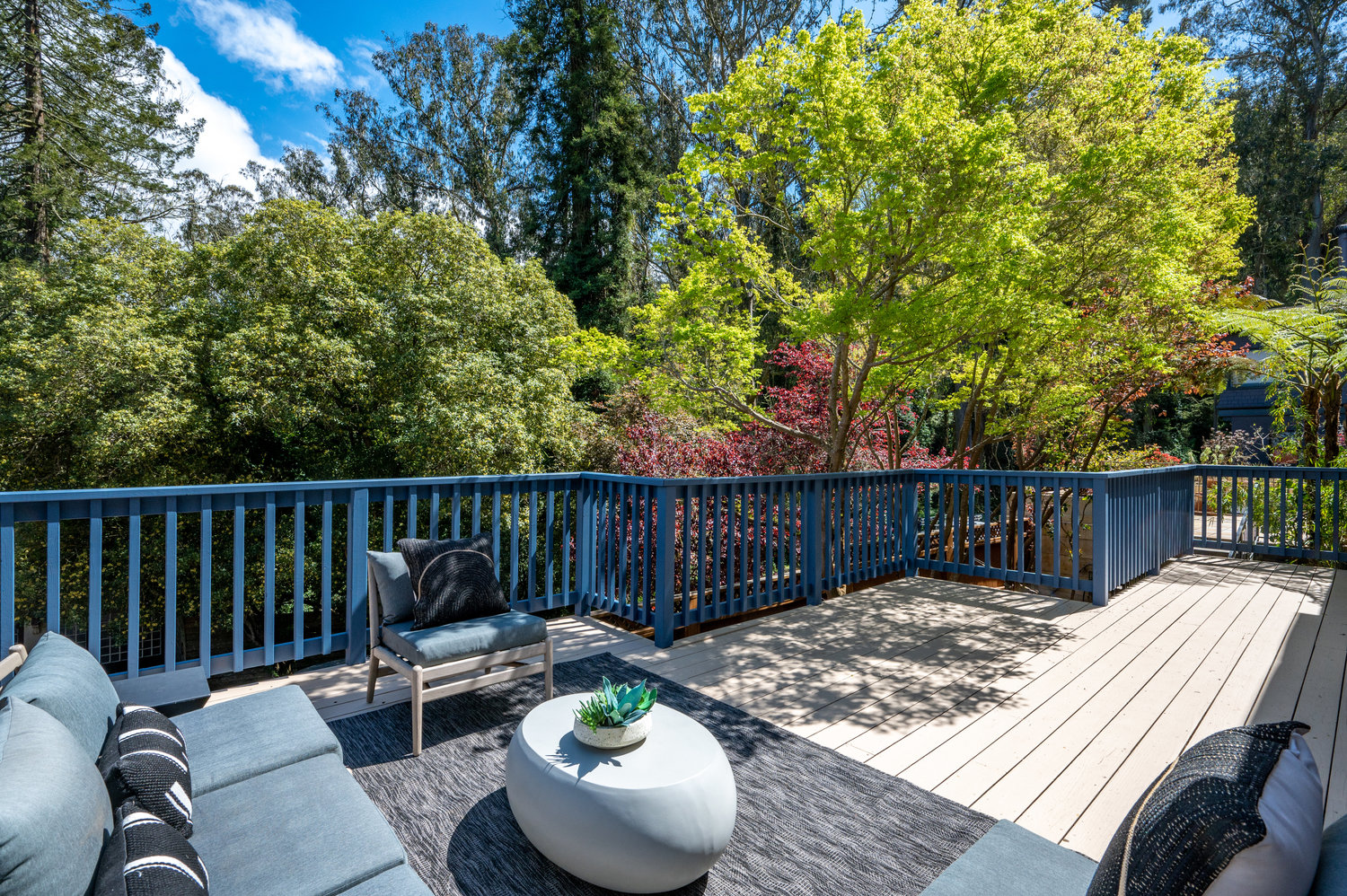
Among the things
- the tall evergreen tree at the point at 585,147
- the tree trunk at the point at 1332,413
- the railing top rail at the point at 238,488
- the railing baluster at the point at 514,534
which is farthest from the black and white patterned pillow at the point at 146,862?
the tall evergreen tree at the point at 585,147

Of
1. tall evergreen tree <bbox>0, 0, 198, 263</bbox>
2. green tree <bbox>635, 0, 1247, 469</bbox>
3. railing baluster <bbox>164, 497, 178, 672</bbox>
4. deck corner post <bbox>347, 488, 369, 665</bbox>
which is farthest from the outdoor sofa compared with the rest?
tall evergreen tree <bbox>0, 0, 198, 263</bbox>

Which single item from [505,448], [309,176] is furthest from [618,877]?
[309,176]

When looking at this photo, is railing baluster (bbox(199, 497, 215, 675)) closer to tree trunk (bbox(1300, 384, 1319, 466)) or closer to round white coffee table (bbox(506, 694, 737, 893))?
round white coffee table (bbox(506, 694, 737, 893))

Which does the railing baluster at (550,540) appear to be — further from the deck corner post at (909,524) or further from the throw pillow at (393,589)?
the deck corner post at (909,524)

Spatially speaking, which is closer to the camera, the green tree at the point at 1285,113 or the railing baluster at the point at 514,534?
the railing baluster at the point at 514,534

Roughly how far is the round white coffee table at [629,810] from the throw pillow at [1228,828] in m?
1.01

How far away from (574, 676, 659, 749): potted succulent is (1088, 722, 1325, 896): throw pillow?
1198mm

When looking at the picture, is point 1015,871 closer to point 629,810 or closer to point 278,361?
point 629,810

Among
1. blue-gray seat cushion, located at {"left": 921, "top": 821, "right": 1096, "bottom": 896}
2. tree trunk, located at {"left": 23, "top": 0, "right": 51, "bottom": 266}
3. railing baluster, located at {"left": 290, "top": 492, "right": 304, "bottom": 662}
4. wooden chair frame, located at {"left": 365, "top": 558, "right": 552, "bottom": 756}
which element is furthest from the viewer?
tree trunk, located at {"left": 23, "top": 0, "right": 51, "bottom": 266}

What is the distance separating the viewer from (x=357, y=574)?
352 centimetres

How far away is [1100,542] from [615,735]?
471 centimetres

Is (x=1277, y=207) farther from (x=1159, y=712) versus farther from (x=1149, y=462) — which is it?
(x=1159, y=712)

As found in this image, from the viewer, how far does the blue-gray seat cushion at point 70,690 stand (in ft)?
4.78

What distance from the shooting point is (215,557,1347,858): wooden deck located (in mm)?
2564
